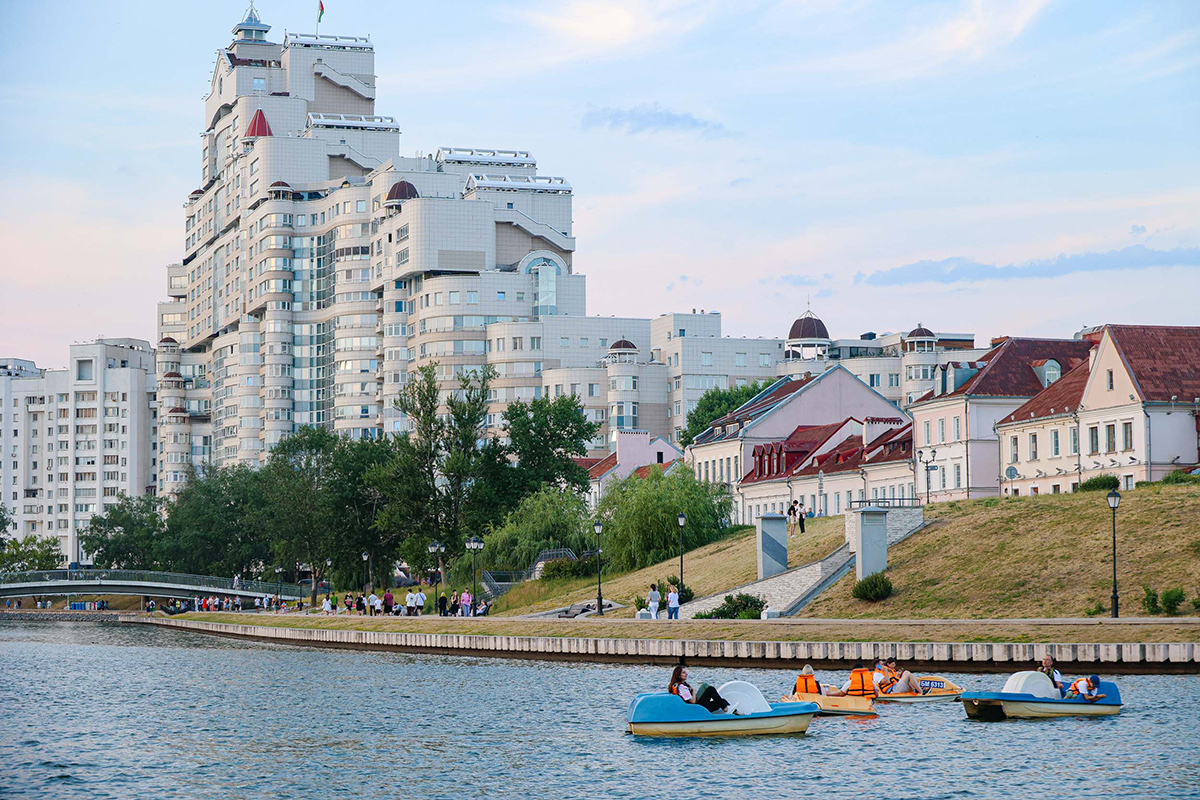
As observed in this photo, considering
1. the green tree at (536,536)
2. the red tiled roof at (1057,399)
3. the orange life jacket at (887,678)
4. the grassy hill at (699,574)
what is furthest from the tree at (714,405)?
the orange life jacket at (887,678)

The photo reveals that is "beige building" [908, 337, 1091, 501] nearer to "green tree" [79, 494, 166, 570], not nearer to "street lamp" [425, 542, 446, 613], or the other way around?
"street lamp" [425, 542, 446, 613]

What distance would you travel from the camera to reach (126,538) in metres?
182

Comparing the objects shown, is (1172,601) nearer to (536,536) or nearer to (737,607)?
(737,607)

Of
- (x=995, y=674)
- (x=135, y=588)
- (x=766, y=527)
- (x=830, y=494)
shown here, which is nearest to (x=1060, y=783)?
(x=995, y=674)

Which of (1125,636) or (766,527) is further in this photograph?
(766,527)

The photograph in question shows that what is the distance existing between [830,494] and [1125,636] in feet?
188

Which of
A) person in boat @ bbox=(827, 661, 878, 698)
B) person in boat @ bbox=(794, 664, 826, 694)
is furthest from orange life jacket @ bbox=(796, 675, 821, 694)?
person in boat @ bbox=(827, 661, 878, 698)

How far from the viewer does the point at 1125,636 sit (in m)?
51.0

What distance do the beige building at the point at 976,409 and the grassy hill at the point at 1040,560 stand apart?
75.6 feet

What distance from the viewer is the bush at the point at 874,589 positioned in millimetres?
67312

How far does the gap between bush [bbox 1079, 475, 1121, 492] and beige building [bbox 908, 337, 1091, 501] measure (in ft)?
55.2

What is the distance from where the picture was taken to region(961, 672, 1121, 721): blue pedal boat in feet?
137

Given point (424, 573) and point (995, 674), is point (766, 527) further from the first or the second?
point (424, 573)

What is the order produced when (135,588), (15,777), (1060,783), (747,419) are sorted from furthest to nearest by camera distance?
(135,588) < (747,419) < (15,777) < (1060,783)
